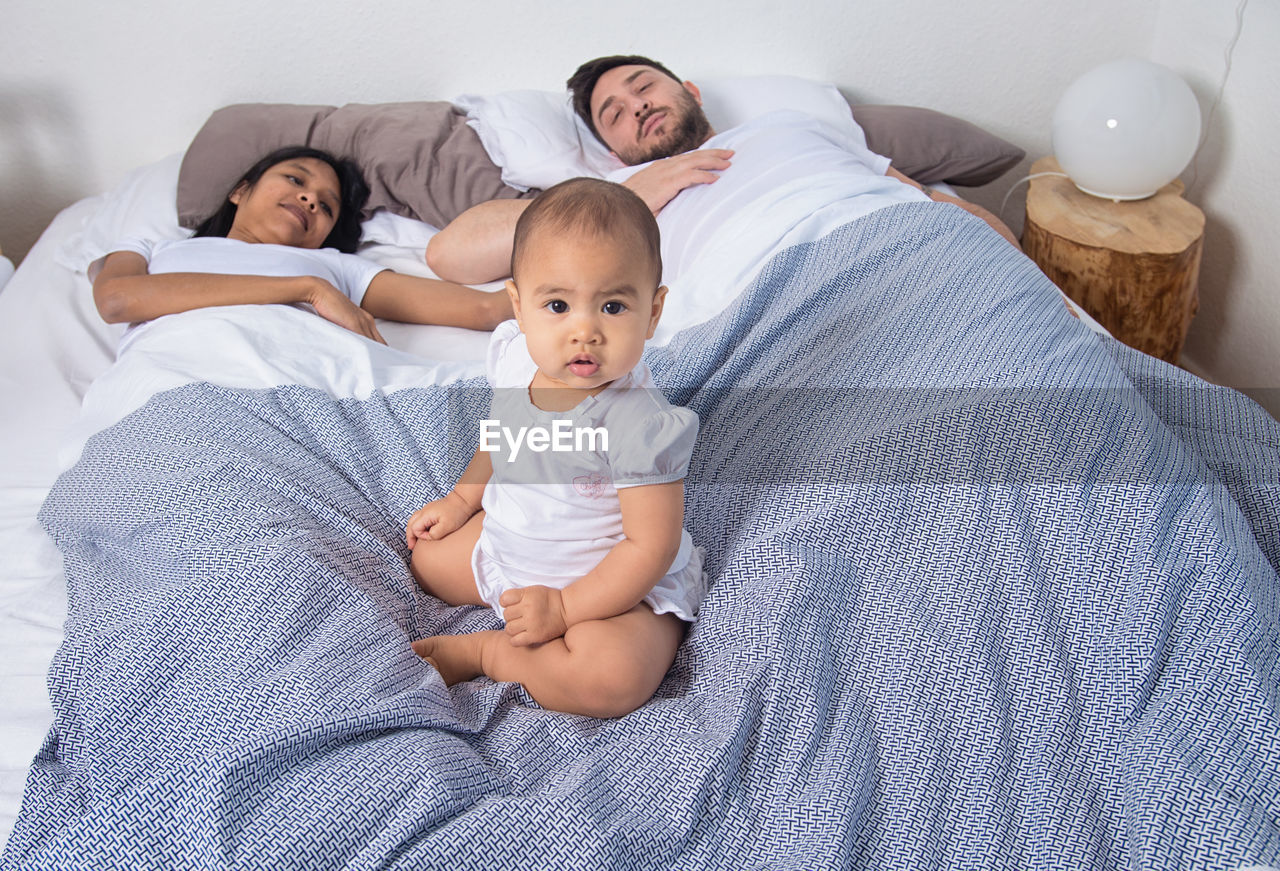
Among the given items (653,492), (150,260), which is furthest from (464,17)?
(653,492)

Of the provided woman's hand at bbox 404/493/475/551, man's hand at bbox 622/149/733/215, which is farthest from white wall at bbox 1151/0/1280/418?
woman's hand at bbox 404/493/475/551

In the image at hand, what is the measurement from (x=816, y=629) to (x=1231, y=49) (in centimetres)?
183

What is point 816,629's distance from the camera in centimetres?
95

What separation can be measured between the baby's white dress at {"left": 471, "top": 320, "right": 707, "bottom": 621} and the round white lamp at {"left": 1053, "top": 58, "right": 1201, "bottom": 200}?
1.41m

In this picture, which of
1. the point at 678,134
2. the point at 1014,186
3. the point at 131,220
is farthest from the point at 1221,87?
the point at 131,220

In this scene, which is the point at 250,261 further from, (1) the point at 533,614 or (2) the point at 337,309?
(1) the point at 533,614

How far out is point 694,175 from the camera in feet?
6.05

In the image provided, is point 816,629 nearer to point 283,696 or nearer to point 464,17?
point 283,696

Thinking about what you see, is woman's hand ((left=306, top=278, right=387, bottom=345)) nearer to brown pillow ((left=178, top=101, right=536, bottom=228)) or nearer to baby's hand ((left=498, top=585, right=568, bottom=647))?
brown pillow ((left=178, top=101, right=536, bottom=228))

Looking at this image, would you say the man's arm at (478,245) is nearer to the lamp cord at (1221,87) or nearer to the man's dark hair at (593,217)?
the man's dark hair at (593,217)

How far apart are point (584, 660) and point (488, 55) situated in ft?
5.81

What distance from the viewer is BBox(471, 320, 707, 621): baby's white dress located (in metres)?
0.98

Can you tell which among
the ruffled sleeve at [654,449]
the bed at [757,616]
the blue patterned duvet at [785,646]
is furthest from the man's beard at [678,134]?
the ruffled sleeve at [654,449]
